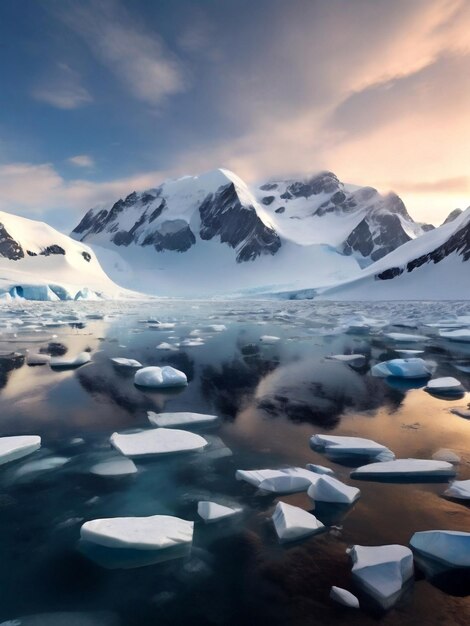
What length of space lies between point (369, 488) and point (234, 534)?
1363mm

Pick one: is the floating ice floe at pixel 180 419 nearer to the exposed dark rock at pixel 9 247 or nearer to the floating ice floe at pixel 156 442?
the floating ice floe at pixel 156 442

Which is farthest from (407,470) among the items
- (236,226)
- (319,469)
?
(236,226)

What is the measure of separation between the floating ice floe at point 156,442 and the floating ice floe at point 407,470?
1720 millimetres

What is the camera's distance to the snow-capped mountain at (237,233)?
10631 cm

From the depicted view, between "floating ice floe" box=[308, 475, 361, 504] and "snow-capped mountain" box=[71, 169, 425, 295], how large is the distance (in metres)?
84.1

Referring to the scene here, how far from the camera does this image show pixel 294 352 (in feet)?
36.3

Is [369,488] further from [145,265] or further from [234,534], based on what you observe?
[145,265]

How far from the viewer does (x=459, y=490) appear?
3.46 metres

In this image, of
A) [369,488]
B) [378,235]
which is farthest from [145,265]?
[369,488]

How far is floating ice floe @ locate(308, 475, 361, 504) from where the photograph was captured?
3322 mm

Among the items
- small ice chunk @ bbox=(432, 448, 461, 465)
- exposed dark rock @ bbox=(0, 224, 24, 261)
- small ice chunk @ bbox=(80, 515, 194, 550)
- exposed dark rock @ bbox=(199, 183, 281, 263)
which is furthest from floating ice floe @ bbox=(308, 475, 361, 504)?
exposed dark rock @ bbox=(199, 183, 281, 263)

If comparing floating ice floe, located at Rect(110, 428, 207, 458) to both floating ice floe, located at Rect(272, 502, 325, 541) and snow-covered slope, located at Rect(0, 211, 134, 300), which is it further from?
snow-covered slope, located at Rect(0, 211, 134, 300)

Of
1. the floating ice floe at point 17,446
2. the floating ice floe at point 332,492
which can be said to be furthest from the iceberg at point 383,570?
the floating ice floe at point 17,446

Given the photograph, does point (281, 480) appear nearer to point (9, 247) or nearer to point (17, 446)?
point (17, 446)
